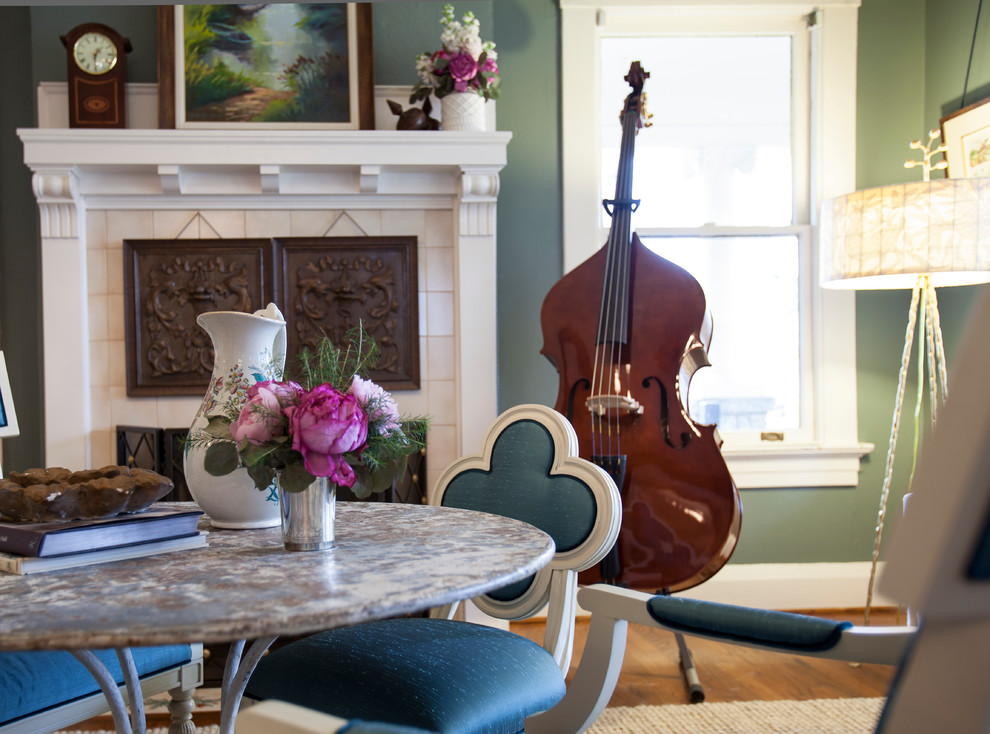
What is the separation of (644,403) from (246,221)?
158 centimetres

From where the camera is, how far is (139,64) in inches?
116

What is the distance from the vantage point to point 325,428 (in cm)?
103

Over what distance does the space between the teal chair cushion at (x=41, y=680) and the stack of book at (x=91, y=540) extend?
0.31 meters

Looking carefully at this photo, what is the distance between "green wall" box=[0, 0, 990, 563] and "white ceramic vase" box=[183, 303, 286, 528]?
6.25 ft

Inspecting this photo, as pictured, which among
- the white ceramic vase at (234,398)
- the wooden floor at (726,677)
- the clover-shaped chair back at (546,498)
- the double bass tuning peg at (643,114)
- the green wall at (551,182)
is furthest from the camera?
the green wall at (551,182)

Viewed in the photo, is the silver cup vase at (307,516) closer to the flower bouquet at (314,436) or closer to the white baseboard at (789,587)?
the flower bouquet at (314,436)

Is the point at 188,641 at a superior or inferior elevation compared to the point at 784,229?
inferior

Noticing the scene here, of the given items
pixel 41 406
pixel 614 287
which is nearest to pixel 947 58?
pixel 614 287

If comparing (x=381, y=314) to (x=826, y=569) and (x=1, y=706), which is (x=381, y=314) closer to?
(x=1, y=706)

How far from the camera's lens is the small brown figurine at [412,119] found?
2783 millimetres

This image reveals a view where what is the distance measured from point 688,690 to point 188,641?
1.98 meters

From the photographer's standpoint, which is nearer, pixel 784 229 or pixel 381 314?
pixel 381 314

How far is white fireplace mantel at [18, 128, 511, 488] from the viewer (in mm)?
2691

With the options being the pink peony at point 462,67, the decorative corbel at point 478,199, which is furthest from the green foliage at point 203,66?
the decorative corbel at point 478,199
